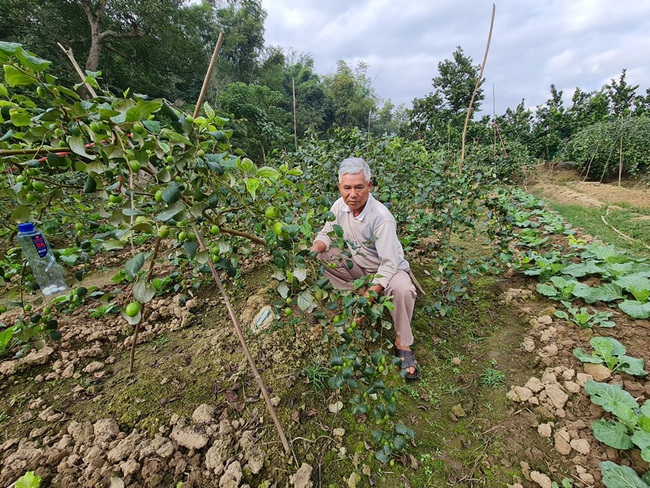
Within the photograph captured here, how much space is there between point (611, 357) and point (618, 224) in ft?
13.8

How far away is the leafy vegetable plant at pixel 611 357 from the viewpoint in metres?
1.46

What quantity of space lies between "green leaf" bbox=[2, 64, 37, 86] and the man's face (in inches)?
52.3

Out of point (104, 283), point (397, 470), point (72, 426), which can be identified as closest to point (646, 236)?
point (397, 470)

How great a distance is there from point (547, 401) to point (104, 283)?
126 inches

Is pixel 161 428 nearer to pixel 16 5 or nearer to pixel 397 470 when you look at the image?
pixel 397 470

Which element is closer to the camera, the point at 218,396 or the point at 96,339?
the point at 218,396

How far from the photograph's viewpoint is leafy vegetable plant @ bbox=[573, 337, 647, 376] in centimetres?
146

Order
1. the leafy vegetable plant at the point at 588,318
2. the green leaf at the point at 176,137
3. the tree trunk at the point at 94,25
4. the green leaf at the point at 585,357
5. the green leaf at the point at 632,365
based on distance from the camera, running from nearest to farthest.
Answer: the green leaf at the point at 176,137
the green leaf at the point at 632,365
the green leaf at the point at 585,357
the leafy vegetable plant at the point at 588,318
the tree trunk at the point at 94,25

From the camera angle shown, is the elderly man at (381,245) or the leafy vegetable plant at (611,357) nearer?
the leafy vegetable plant at (611,357)

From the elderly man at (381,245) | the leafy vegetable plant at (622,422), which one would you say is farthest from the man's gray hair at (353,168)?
the leafy vegetable plant at (622,422)

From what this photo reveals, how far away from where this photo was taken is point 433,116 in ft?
53.4

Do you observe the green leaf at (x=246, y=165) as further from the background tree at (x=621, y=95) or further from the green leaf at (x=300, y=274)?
the background tree at (x=621, y=95)

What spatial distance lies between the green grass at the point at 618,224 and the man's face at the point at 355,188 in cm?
346

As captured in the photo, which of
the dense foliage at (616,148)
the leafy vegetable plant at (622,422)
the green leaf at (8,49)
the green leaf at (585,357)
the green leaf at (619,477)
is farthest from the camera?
the dense foliage at (616,148)
